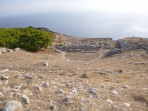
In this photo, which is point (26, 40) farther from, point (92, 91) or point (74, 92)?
point (74, 92)

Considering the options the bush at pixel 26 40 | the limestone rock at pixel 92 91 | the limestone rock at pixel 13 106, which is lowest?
the limestone rock at pixel 13 106

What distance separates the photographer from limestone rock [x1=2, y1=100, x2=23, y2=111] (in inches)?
308

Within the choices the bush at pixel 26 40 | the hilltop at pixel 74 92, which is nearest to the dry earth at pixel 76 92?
the hilltop at pixel 74 92

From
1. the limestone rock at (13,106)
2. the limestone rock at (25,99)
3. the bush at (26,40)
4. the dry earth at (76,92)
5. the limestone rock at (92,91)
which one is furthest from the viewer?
the bush at (26,40)

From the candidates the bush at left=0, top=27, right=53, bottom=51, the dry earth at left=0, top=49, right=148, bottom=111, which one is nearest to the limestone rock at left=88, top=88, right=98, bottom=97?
the dry earth at left=0, top=49, right=148, bottom=111

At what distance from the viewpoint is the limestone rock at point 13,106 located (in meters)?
7.83

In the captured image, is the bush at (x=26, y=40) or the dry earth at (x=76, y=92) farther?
the bush at (x=26, y=40)

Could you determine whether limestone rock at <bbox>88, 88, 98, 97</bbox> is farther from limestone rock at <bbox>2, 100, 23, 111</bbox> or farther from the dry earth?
limestone rock at <bbox>2, 100, 23, 111</bbox>

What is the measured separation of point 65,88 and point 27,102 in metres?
1.53

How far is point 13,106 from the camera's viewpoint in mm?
7957

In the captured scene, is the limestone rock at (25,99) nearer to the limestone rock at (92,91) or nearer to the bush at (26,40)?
the limestone rock at (92,91)

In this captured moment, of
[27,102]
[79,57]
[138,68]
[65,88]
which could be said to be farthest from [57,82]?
[79,57]

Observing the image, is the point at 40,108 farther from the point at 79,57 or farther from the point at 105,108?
the point at 79,57

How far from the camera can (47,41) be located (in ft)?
84.7
